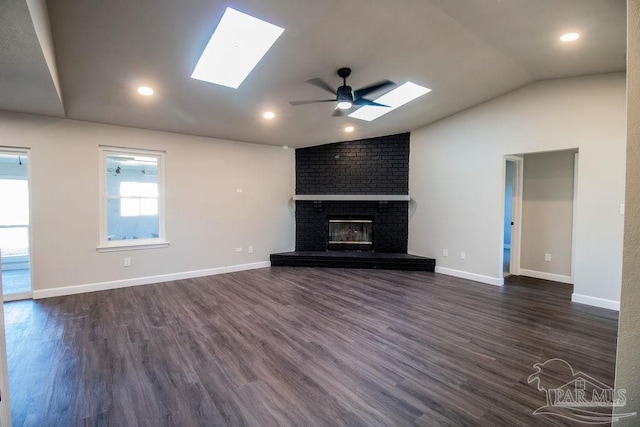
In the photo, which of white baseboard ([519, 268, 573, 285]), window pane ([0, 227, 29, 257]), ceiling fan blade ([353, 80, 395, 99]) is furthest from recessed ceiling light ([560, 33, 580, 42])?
window pane ([0, 227, 29, 257])

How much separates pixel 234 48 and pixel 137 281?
12.1 feet

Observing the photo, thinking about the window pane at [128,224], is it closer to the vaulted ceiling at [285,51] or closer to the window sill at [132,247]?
the window sill at [132,247]

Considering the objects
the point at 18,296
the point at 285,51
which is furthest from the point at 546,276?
the point at 18,296

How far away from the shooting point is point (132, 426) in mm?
1722

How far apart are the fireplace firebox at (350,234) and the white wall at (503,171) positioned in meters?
0.90

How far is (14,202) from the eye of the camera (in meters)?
4.23

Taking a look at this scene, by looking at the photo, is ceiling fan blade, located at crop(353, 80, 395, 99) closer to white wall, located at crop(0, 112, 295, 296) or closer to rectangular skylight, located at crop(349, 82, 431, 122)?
rectangular skylight, located at crop(349, 82, 431, 122)

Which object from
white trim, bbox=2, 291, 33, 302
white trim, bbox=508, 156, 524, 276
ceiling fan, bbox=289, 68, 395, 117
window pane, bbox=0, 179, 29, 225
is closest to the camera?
ceiling fan, bbox=289, 68, 395, 117

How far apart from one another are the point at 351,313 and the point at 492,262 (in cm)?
267

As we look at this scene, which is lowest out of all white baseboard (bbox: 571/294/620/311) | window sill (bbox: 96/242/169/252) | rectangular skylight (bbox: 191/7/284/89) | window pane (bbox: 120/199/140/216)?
white baseboard (bbox: 571/294/620/311)

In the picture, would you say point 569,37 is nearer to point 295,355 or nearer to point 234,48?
point 234,48

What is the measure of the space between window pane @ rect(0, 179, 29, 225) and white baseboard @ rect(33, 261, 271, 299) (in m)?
A: 1.03

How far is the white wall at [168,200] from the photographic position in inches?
154

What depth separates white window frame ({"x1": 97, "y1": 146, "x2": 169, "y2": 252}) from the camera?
4348 mm
